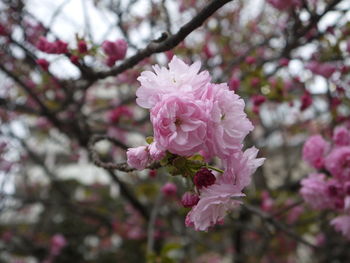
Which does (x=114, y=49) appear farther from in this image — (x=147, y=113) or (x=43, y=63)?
(x=147, y=113)

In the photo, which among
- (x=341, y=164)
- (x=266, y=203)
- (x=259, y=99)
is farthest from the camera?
(x=266, y=203)

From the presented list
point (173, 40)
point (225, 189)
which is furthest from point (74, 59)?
point (225, 189)

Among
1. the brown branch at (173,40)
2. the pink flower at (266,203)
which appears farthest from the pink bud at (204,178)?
the pink flower at (266,203)

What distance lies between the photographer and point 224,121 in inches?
38.4

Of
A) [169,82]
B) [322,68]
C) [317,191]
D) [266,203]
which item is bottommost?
[169,82]

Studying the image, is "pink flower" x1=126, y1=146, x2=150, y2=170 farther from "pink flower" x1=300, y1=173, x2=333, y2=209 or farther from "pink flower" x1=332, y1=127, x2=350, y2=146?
"pink flower" x1=332, y1=127, x2=350, y2=146

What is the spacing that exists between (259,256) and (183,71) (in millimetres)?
3807

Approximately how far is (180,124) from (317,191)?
127 cm

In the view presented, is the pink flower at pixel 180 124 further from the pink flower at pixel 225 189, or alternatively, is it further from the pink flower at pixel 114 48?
the pink flower at pixel 114 48

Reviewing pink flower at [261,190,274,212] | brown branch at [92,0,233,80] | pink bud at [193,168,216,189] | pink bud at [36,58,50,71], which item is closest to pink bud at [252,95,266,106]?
brown branch at [92,0,233,80]

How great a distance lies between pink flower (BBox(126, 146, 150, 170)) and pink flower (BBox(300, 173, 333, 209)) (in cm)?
121

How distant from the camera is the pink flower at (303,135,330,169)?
6.49ft

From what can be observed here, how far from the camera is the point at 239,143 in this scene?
0.98m

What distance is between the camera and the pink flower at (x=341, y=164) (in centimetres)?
175
